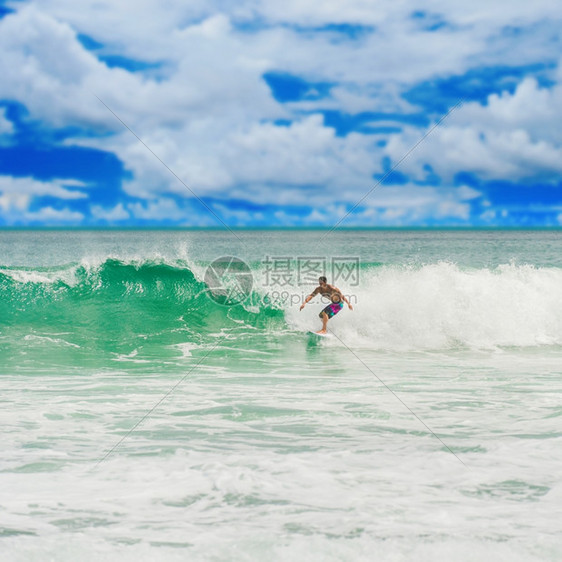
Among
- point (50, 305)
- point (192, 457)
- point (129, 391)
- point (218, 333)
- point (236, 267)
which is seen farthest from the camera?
point (236, 267)

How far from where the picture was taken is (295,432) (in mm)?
5707

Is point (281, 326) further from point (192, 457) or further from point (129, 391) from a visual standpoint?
point (192, 457)

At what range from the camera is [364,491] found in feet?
14.1

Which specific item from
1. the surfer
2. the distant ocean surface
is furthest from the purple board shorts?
the distant ocean surface

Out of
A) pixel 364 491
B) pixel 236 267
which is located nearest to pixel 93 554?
pixel 364 491

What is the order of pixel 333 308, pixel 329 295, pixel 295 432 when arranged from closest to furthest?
pixel 295 432, pixel 329 295, pixel 333 308

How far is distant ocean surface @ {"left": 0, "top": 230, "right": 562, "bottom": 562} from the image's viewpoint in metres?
3.72

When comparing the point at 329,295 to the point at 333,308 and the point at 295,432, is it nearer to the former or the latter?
the point at 333,308

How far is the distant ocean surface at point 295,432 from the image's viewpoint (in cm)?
372

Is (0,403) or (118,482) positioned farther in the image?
(0,403)

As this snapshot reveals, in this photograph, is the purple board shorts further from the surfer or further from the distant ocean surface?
the distant ocean surface

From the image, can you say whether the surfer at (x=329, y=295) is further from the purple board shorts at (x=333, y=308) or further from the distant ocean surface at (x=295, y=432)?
the distant ocean surface at (x=295, y=432)

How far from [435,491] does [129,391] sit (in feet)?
15.1

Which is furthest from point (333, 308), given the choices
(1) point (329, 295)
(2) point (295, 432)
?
(2) point (295, 432)
